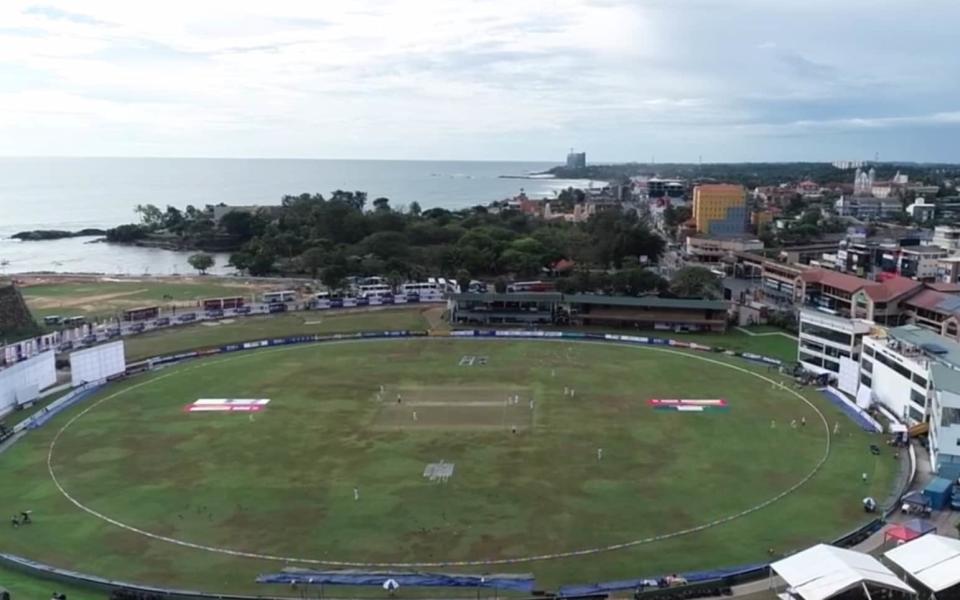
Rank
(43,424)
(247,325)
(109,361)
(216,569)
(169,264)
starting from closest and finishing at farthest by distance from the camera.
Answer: (216,569), (43,424), (109,361), (247,325), (169,264)

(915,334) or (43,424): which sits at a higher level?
(915,334)

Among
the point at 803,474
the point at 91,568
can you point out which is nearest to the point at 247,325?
the point at 91,568

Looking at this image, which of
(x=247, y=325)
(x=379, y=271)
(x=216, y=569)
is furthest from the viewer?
(x=379, y=271)

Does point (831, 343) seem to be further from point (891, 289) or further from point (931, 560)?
point (931, 560)

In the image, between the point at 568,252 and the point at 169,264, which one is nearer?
the point at 568,252

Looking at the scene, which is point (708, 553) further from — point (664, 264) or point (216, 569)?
point (664, 264)
